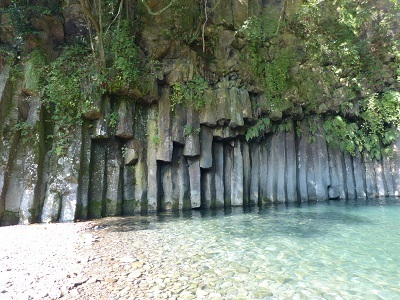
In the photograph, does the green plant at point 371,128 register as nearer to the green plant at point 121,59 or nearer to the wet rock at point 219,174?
the wet rock at point 219,174

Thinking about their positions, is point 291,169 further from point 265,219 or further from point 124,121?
point 124,121

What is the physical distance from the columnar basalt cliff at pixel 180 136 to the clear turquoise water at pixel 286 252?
2.12 metres

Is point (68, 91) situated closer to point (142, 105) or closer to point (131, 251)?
point (142, 105)

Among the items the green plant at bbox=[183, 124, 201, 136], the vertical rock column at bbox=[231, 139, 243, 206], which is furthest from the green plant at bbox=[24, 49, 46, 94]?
the vertical rock column at bbox=[231, 139, 243, 206]

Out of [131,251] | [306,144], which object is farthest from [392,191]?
[131,251]

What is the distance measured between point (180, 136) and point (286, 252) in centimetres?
646

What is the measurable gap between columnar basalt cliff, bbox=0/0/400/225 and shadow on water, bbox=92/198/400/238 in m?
0.93

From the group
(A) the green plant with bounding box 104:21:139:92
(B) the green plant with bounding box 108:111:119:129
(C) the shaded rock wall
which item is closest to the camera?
(C) the shaded rock wall

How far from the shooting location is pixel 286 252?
563cm

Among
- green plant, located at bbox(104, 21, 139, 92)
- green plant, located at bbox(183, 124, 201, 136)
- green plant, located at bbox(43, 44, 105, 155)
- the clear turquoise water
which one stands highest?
green plant, located at bbox(104, 21, 139, 92)

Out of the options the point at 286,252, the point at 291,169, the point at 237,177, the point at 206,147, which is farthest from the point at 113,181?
the point at 291,169

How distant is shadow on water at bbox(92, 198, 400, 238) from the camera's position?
292 inches

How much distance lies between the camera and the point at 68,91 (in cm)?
960

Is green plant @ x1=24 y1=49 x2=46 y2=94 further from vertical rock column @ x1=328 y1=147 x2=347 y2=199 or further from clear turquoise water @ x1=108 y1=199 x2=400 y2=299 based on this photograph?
vertical rock column @ x1=328 y1=147 x2=347 y2=199
